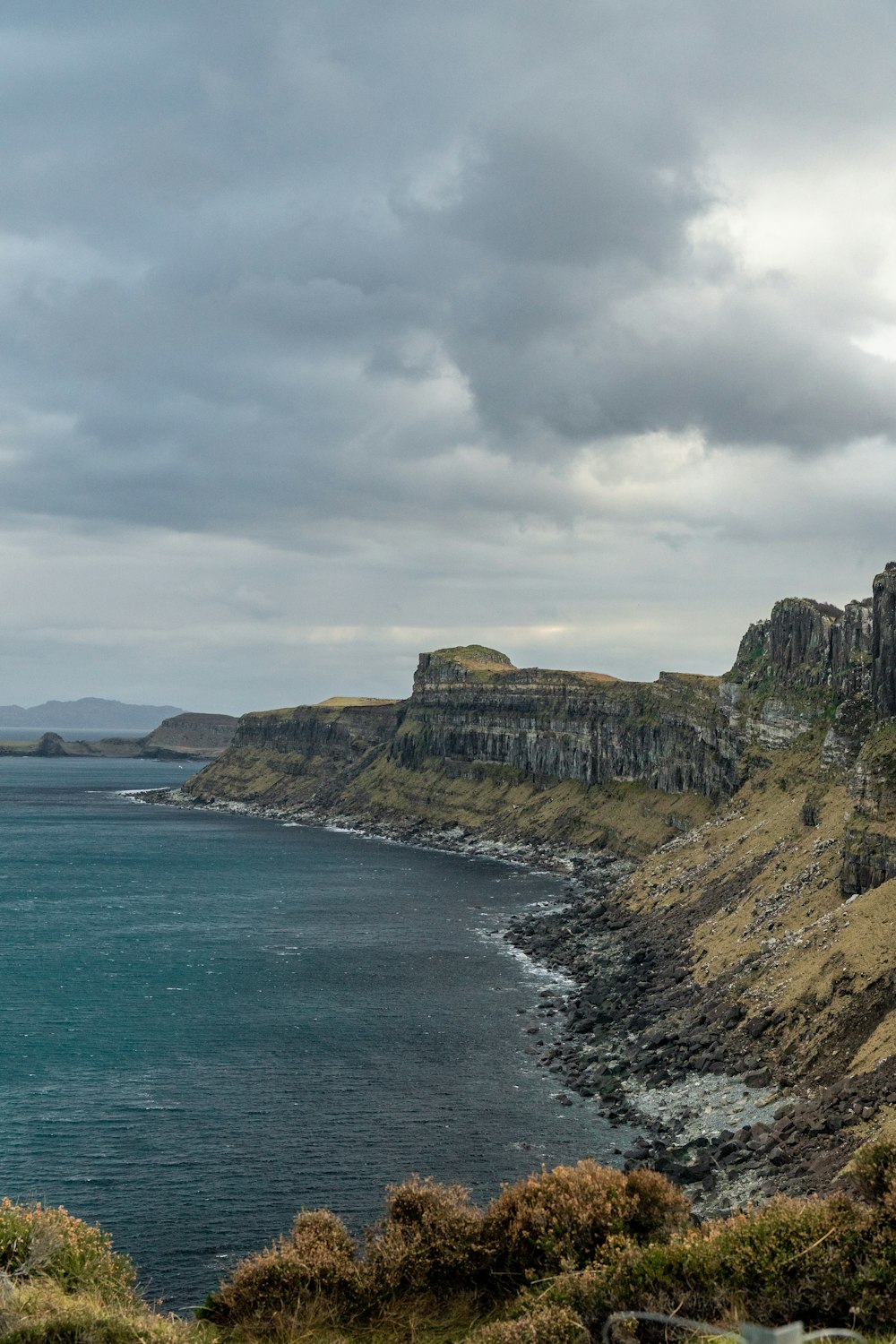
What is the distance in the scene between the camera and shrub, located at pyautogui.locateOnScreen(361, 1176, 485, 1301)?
27078 mm

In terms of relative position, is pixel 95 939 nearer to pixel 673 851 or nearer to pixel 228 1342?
pixel 673 851

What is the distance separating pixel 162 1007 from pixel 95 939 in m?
27.7

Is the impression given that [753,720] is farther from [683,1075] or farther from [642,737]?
[683,1075]

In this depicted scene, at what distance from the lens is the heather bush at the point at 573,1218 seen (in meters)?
26.7

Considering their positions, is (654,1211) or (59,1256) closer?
(59,1256)

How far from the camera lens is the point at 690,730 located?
5851 inches

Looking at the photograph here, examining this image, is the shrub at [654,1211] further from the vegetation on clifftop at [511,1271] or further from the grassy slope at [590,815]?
the grassy slope at [590,815]

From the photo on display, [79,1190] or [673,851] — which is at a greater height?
[673,851]

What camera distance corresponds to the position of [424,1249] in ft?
90.8

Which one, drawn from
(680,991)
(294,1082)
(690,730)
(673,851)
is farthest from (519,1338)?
(690,730)

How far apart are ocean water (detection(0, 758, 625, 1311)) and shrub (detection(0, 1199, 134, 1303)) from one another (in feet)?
37.0

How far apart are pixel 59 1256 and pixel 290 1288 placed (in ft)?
19.3

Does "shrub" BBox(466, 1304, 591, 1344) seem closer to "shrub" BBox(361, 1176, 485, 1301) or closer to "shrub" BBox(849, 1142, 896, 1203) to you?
"shrub" BBox(361, 1176, 485, 1301)

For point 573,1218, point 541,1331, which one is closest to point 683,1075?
point 573,1218
